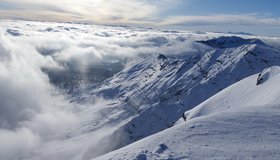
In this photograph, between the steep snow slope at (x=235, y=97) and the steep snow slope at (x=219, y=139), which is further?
the steep snow slope at (x=235, y=97)

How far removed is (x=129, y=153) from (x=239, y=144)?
10208mm

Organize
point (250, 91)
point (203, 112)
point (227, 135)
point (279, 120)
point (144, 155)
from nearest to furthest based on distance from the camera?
point (144, 155) < point (227, 135) < point (279, 120) < point (203, 112) < point (250, 91)

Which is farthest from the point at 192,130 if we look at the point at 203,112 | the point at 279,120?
the point at 203,112

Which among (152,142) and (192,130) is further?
(192,130)

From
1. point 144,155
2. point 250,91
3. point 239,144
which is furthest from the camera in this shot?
point 250,91

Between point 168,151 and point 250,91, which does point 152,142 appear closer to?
point 168,151

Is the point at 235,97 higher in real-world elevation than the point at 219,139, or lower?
lower

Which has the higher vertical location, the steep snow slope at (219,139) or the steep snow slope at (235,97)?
the steep snow slope at (219,139)

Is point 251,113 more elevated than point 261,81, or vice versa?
point 251,113

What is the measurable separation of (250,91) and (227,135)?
206ft

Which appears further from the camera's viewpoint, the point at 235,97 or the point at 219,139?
the point at 235,97

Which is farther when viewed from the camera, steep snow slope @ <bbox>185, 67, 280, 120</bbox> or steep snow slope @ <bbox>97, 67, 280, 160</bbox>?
steep snow slope @ <bbox>185, 67, 280, 120</bbox>

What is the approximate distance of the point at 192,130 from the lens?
131 feet

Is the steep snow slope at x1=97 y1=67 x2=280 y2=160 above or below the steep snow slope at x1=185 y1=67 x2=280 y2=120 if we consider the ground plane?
above
